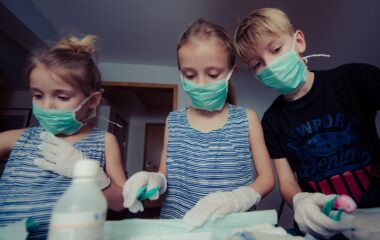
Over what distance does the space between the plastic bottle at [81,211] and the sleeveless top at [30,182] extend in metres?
0.32

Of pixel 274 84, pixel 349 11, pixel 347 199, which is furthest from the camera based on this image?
pixel 349 11

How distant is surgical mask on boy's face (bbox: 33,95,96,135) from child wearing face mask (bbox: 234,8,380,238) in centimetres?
52

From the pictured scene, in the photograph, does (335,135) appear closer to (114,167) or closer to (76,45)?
(114,167)

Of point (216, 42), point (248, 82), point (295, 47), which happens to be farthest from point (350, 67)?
point (248, 82)

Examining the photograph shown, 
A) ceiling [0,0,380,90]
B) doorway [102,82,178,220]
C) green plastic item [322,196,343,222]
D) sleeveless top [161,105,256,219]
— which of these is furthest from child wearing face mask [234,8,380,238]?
doorway [102,82,178,220]

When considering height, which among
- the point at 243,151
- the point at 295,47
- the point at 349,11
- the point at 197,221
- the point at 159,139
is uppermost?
the point at 349,11

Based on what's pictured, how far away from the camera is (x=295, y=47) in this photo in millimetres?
729

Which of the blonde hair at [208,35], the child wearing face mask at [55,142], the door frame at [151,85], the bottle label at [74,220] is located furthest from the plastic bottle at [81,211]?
the door frame at [151,85]

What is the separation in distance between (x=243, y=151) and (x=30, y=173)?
0.56m

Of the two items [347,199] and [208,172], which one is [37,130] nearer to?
[208,172]

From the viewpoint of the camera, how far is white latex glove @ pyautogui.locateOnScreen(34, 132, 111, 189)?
1.84 feet

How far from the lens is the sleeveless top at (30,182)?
538 mm

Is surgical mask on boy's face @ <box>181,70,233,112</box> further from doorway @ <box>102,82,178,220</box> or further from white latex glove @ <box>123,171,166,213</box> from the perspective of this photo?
doorway @ <box>102,82,178,220</box>

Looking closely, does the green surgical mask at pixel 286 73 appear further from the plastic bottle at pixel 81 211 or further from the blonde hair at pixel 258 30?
the plastic bottle at pixel 81 211
